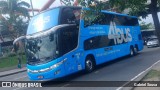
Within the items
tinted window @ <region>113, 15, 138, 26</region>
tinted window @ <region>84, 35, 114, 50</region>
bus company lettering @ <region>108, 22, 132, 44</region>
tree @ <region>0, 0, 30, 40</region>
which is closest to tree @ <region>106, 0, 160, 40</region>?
tinted window @ <region>84, 35, 114, 50</region>

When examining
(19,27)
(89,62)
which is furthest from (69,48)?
(19,27)

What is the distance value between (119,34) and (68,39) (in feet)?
26.1

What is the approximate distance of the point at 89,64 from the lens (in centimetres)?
1642

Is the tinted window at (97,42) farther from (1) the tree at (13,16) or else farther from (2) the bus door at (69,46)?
(1) the tree at (13,16)

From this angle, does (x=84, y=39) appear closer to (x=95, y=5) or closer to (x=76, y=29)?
(x=76, y=29)

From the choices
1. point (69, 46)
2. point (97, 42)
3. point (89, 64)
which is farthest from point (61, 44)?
point (97, 42)

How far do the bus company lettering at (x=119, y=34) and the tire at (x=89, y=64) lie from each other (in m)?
3.25

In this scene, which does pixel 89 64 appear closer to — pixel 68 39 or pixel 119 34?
pixel 68 39

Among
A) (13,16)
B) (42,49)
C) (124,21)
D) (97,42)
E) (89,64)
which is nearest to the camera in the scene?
(42,49)

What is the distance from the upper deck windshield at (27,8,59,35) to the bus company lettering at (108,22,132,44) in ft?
20.2

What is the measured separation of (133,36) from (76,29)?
432 inches

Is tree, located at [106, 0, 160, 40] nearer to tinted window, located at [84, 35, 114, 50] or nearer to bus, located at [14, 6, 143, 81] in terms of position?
bus, located at [14, 6, 143, 81]

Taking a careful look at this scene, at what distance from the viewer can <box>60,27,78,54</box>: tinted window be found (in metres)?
14.0

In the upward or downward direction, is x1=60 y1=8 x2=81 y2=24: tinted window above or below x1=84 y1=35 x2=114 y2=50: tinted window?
above
